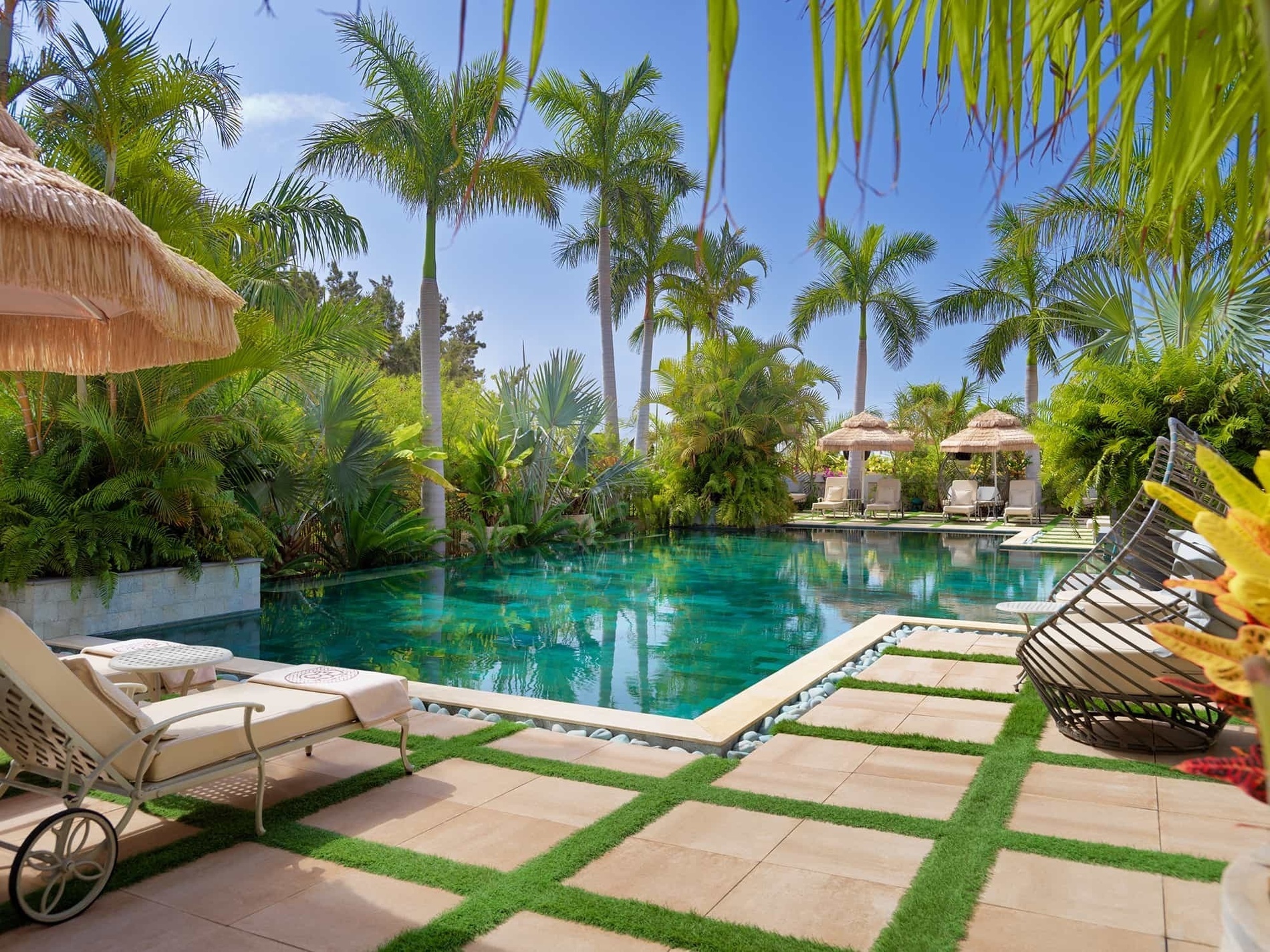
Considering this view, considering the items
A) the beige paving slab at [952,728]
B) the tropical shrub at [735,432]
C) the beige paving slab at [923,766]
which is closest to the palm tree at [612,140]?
the tropical shrub at [735,432]

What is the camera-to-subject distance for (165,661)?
477cm

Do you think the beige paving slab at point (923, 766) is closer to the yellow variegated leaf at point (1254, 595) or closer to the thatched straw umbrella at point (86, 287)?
the yellow variegated leaf at point (1254, 595)

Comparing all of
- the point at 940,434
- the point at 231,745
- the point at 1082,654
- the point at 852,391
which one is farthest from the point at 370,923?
the point at 940,434

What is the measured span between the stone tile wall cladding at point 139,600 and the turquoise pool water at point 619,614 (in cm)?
28

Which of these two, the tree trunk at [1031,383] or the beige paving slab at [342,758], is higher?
the tree trunk at [1031,383]

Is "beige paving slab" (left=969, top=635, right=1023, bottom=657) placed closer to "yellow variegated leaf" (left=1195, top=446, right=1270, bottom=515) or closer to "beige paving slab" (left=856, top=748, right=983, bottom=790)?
"beige paving slab" (left=856, top=748, right=983, bottom=790)

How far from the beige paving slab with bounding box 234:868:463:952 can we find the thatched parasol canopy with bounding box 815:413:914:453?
70.1ft

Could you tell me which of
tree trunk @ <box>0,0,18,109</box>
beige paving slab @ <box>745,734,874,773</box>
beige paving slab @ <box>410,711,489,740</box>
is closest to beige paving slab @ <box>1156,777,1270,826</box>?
beige paving slab @ <box>745,734,874,773</box>

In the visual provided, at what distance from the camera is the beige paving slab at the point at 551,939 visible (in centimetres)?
282

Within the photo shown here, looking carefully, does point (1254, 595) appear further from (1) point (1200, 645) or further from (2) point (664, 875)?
(2) point (664, 875)

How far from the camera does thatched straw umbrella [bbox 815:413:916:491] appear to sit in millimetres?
23438

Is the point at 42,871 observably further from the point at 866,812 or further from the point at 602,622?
the point at 602,622

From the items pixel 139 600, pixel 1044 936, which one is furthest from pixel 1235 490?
pixel 139 600

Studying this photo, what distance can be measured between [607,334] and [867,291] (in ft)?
27.6
